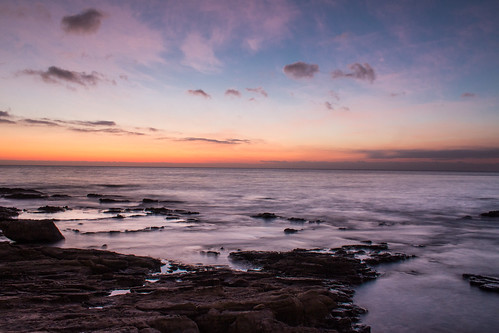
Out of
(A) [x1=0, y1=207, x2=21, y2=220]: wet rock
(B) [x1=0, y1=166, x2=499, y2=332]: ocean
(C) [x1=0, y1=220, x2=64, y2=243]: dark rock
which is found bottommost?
(B) [x1=0, y1=166, x2=499, y2=332]: ocean

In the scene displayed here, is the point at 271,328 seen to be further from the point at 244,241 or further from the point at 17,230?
the point at 17,230

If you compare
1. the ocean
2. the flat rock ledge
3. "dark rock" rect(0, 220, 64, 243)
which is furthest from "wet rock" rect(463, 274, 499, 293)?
"dark rock" rect(0, 220, 64, 243)

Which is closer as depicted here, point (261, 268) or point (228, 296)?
point (228, 296)

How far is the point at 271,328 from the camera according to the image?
26.5 ft

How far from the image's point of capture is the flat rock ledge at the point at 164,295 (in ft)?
25.9

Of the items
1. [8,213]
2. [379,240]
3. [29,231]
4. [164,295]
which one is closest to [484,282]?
[379,240]

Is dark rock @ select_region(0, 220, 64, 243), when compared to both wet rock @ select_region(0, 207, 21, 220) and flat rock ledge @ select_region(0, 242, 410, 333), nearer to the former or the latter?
flat rock ledge @ select_region(0, 242, 410, 333)

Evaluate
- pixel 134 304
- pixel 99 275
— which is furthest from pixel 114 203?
pixel 134 304

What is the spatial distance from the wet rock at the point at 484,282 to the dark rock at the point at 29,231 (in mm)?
21317

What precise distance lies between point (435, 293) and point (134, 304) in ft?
36.6

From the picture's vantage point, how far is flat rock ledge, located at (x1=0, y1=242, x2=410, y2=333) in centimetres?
789

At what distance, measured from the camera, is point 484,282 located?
551 inches

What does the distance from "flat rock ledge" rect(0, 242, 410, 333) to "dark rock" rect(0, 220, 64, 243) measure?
393 centimetres

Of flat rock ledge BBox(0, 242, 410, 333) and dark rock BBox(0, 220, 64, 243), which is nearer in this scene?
flat rock ledge BBox(0, 242, 410, 333)
